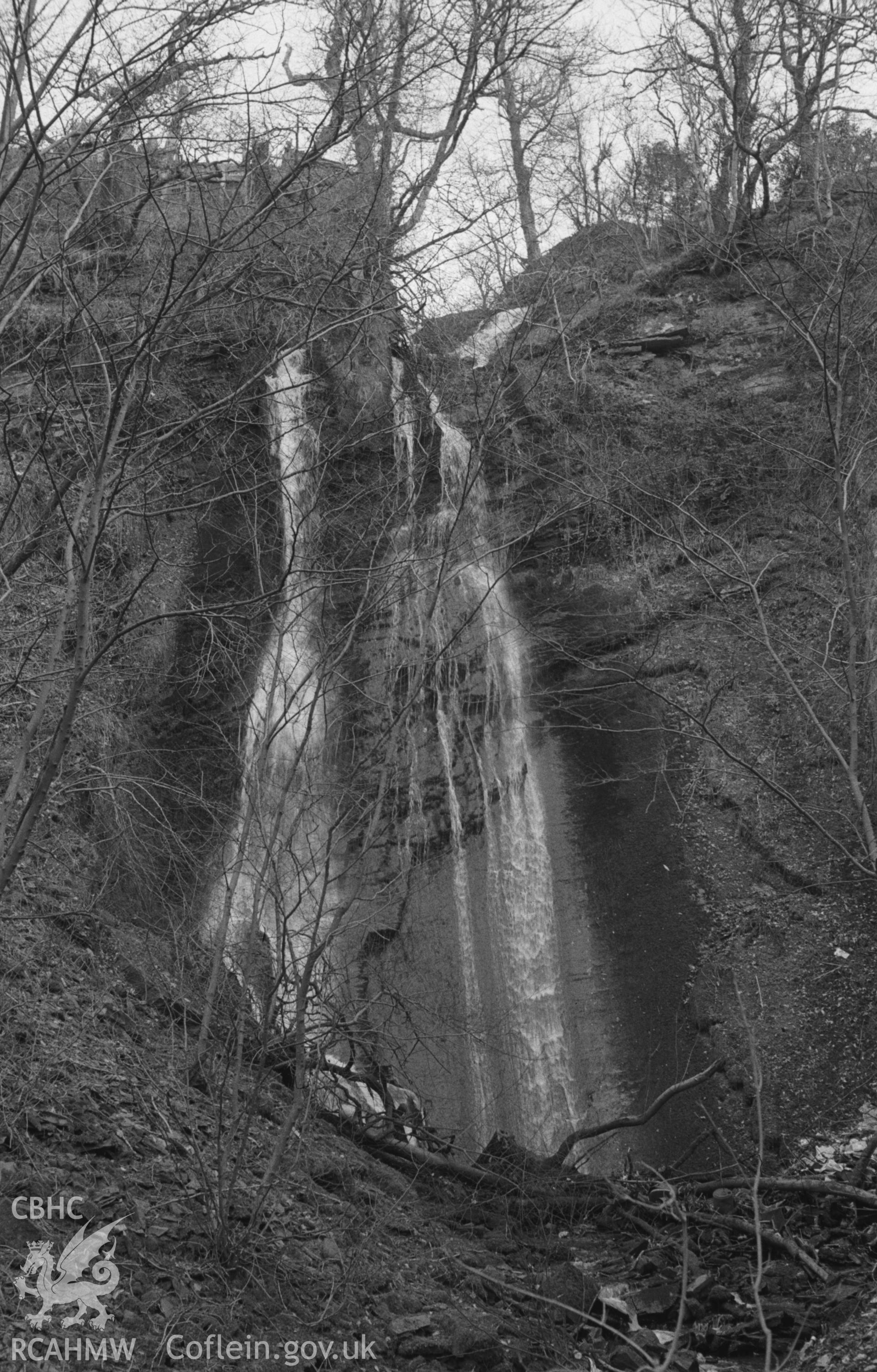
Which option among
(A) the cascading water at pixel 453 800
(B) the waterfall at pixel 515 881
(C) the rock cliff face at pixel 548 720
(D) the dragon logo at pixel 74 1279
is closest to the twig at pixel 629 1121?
(C) the rock cliff face at pixel 548 720

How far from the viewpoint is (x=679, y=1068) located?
10266 mm

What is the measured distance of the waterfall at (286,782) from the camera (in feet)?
19.9

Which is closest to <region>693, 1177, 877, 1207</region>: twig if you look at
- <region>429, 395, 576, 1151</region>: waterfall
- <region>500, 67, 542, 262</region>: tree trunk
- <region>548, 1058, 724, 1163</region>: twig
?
<region>548, 1058, 724, 1163</region>: twig

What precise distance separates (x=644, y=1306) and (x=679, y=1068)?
159 inches

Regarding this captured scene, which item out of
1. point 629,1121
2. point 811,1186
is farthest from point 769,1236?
point 629,1121

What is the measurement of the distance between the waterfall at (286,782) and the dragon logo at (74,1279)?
1435 millimetres

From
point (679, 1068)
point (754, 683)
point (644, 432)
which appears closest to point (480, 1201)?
point (679, 1068)

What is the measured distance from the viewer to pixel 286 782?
754 centimetres

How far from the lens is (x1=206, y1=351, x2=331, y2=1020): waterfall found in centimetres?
607

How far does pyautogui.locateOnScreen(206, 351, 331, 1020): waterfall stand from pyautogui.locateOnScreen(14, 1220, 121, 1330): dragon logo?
4.71ft

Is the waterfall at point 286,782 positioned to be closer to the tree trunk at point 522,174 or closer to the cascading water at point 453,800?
the cascading water at point 453,800

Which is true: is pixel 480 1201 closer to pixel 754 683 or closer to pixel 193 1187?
pixel 193 1187

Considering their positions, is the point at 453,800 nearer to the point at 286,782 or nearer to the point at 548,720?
the point at 548,720

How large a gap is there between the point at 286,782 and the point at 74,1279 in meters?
3.30
